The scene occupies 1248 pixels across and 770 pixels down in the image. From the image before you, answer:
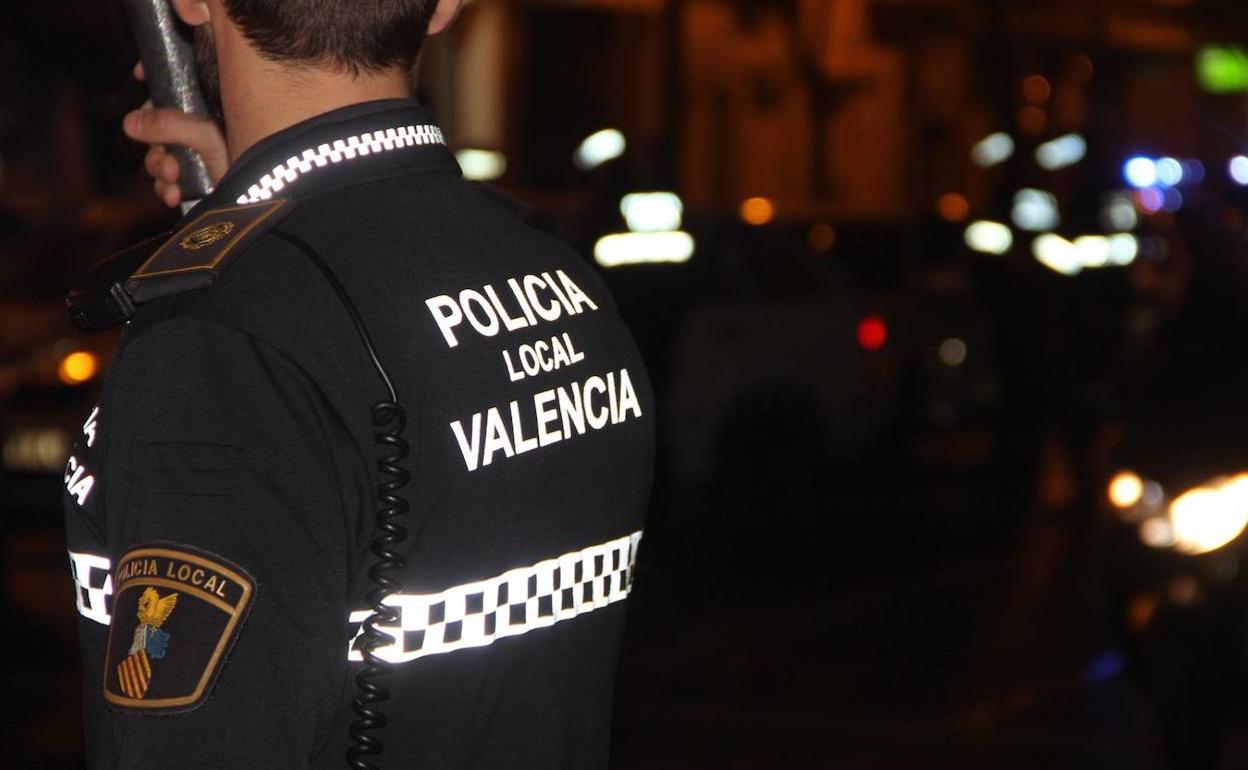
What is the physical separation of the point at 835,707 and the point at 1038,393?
614 centimetres

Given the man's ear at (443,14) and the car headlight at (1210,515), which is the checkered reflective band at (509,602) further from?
the car headlight at (1210,515)

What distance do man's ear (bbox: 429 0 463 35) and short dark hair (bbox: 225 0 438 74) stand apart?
11 cm

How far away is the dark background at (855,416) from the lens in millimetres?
6109

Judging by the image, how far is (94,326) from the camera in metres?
1.71

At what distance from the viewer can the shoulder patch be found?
1538mm

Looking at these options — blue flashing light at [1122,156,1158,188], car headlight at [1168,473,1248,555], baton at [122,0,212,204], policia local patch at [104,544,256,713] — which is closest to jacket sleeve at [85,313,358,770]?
policia local patch at [104,544,256,713]

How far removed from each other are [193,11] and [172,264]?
1.06 ft

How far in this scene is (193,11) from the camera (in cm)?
175

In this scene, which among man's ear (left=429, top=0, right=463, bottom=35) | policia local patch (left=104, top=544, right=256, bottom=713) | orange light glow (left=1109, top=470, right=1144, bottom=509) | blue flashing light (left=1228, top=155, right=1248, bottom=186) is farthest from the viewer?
blue flashing light (left=1228, top=155, right=1248, bottom=186)

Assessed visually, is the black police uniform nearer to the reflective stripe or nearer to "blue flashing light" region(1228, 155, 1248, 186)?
the reflective stripe

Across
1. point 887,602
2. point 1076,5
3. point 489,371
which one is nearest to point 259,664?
point 489,371

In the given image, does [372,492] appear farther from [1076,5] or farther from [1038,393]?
[1076,5]

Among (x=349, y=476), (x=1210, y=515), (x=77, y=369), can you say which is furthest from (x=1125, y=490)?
(x=349, y=476)

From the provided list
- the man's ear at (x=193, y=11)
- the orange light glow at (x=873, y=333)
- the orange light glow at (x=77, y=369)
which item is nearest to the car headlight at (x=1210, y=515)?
the man's ear at (x=193, y=11)
